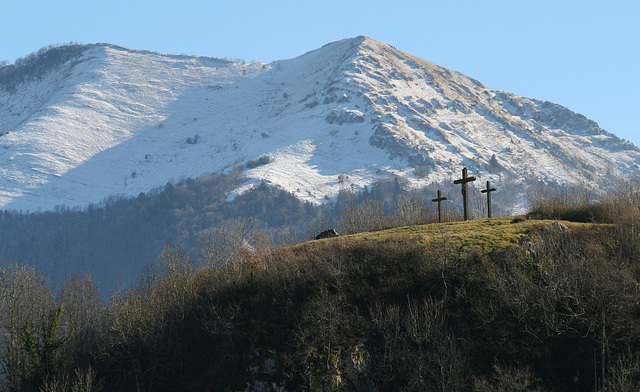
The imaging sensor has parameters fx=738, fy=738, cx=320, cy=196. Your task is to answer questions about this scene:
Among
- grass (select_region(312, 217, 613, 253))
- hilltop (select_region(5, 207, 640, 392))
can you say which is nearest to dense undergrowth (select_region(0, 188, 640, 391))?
hilltop (select_region(5, 207, 640, 392))

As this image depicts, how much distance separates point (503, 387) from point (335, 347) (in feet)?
39.1

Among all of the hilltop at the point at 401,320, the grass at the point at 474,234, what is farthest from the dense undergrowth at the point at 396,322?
the grass at the point at 474,234

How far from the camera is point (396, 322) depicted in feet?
168

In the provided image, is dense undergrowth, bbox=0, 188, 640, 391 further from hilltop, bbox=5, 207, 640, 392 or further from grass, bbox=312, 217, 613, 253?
grass, bbox=312, 217, 613, 253

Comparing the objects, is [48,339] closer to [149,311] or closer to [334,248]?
[149,311]

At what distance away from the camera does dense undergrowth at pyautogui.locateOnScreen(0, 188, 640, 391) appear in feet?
154

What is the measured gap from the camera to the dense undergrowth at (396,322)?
154 feet

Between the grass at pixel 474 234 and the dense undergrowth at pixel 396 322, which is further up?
the grass at pixel 474 234

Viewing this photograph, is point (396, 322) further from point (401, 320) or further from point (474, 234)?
point (474, 234)

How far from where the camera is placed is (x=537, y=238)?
58000mm

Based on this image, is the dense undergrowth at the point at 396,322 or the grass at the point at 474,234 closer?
the dense undergrowth at the point at 396,322

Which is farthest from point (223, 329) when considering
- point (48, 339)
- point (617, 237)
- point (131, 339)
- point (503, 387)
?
point (617, 237)

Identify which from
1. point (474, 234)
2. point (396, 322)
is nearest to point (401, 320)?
point (396, 322)

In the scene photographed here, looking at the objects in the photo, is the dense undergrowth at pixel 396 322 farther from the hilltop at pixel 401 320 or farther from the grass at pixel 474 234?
the grass at pixel 474 234
